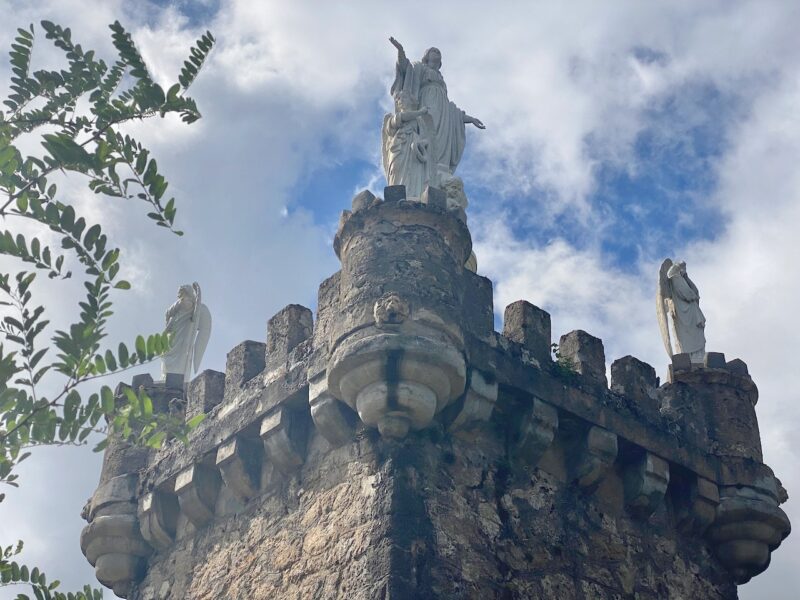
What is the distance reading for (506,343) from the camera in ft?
42.8

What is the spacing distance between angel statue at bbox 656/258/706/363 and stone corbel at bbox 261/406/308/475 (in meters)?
4.55

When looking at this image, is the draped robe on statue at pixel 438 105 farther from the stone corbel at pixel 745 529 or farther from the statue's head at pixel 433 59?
the stone corbel at pixel 745 529

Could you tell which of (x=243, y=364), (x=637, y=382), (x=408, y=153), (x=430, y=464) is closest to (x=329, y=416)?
(x=430, y=464)

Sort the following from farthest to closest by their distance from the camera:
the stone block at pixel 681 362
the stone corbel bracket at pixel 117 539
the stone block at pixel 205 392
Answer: the stone block at pixel 681 362
the stone corbel bracket at pixel 117 539
the stone block at pixel 205 392

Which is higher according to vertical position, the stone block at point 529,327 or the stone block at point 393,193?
the stone block at point 393,193

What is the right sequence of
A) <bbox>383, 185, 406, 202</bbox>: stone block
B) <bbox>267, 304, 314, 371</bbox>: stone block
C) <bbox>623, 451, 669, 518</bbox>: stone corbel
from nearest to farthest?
1. <bbox>383, 185, 406, 202</bbox>: stone block
2. <bbox>623, 451, 669, 518</bbox>: stone corbel
3. <bbox>267, 304, 314, 371</bbox>: stone block

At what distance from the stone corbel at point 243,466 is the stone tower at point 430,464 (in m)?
0.02

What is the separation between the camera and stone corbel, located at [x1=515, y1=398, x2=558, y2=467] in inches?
501

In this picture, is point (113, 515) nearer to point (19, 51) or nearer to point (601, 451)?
point (601, 451)

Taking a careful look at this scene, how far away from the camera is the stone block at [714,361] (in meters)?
14.9

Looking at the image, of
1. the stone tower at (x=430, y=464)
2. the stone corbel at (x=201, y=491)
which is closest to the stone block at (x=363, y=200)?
the stone tower at (x=430, y=464)

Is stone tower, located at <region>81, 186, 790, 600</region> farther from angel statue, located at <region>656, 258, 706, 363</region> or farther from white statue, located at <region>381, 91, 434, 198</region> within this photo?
white statue, located at <region>381, 91, 434, 198</region>

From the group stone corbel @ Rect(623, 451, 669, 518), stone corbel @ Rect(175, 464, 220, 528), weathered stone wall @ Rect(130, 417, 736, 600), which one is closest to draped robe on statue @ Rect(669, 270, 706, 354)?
stone corbel @ Rect(623, 451, 669, 518)

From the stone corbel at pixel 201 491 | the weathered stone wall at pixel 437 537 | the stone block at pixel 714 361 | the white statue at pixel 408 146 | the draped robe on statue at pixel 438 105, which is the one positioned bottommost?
the weathered stone wall at pixel 437 537
